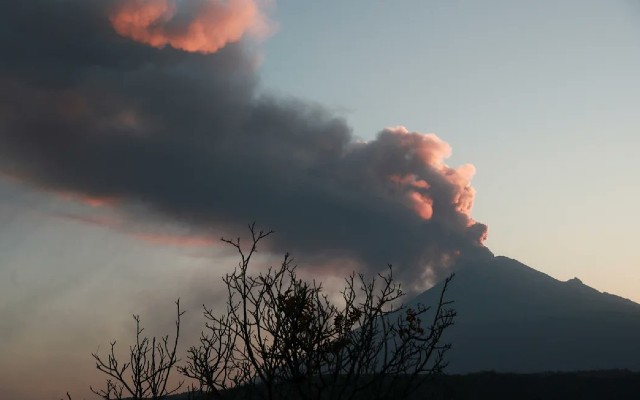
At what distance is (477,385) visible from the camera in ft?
326

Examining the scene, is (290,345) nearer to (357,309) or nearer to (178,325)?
(357,309)

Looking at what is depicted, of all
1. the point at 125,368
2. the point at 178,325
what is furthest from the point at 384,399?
the point at 125,368

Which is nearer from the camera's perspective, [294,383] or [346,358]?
[294,383]

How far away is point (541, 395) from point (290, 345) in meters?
95.5

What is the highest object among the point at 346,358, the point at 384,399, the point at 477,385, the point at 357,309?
the point at 477,385

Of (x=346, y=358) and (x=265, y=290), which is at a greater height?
(x=265, y=290)

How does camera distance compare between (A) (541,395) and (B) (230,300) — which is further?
(A) (541,395)

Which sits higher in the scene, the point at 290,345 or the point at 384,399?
the point at 290,345

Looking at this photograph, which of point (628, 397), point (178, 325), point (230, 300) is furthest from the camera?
point (628, 397)

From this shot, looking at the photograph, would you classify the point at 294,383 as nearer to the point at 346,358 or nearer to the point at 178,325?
the point at 346,358

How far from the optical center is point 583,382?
100m

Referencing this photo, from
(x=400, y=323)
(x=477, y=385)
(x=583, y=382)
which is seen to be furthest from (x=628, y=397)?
(x=400, y=323)

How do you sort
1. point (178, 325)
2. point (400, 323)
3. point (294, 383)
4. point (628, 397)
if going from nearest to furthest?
point (294, 383), point (400, 323), point (178, 325), point (628, 397)

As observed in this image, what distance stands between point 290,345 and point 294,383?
663 millimetres
